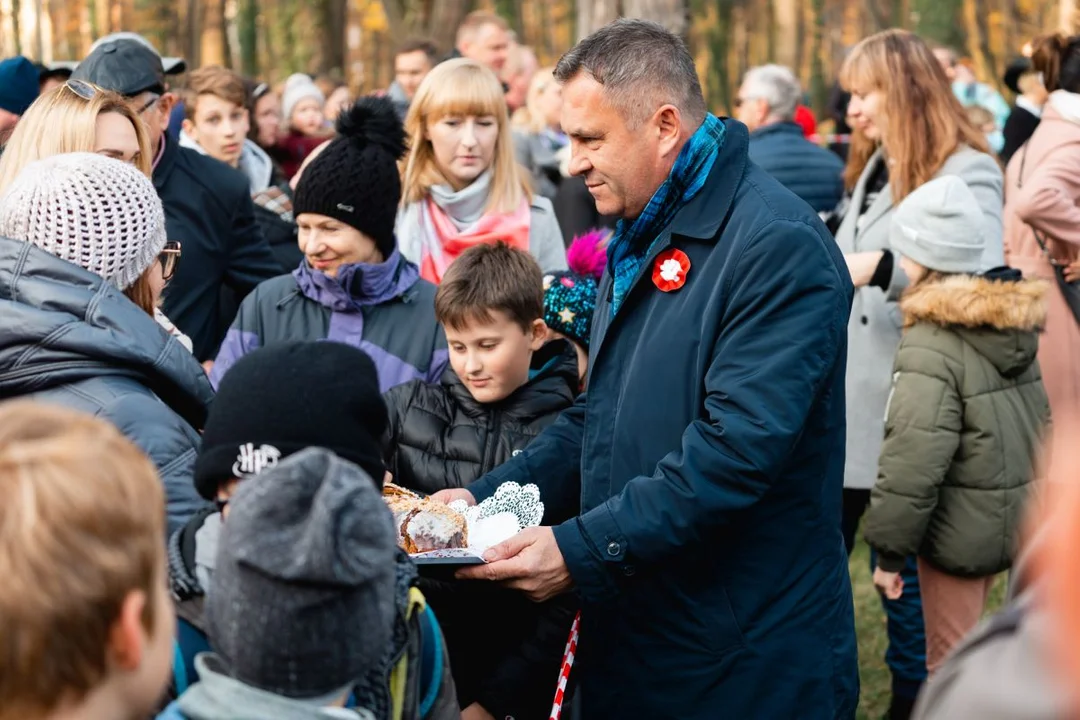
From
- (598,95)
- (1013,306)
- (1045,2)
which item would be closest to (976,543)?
(1013,306)

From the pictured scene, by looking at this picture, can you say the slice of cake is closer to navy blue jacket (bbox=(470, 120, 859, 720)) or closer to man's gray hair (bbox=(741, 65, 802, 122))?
navy blue jacket (bbox=(470, 120, 859, 720))

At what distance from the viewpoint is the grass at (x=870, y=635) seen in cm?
612

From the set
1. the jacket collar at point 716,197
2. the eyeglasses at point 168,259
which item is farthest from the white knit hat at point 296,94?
the jacket collar at point 716,197

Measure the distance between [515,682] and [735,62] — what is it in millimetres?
44379

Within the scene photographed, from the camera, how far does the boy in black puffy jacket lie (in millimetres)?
3754

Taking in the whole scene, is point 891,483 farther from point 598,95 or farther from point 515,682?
point 598,95

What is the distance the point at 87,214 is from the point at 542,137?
666 centimetres

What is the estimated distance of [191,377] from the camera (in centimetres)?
312

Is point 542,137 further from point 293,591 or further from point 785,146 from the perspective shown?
point 293,591

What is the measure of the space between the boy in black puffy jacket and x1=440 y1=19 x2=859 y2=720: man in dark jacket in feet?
0.89

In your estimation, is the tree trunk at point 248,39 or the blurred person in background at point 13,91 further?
the tree trunk at point 248,39

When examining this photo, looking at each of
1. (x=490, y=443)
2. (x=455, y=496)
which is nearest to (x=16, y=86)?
(x=490, y=443)

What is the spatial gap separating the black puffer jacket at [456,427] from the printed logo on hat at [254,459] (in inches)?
57.2

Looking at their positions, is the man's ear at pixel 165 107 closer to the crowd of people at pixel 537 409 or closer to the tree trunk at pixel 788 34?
the crowd of people at pixel 537 409
